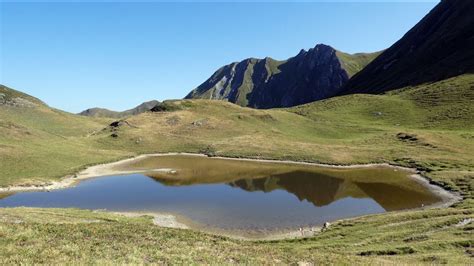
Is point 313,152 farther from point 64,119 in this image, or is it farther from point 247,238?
point 64,119

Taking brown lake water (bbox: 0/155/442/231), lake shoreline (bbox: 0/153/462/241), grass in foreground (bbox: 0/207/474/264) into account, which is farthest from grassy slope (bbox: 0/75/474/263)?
brown lake water (bbox: 0/155/442/231)

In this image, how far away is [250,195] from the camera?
2493 inches

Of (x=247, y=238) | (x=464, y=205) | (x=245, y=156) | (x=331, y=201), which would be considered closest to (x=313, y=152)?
(x=245, y=156)

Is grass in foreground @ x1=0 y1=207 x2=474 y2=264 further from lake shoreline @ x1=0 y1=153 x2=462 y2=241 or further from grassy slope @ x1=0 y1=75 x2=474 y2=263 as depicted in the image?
lake shoreline @ x1=0 y1=153 x2=462 y2=241

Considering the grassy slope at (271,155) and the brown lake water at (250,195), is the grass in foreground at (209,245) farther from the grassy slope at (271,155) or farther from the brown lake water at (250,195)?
the brown lake water at (250,195)

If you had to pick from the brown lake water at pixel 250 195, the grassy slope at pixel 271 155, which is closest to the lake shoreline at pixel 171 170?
the brown lake water at pixel 250 195

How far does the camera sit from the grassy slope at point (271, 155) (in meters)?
24.0

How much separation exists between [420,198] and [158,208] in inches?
1559

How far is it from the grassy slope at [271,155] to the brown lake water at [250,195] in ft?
23.3

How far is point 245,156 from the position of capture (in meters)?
101

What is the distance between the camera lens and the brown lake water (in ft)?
165

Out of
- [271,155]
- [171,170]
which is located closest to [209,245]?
[171,170]

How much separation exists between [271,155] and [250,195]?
3628cm

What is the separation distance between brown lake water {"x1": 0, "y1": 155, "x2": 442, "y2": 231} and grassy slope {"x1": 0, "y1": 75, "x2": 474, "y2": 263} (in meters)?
7.10
